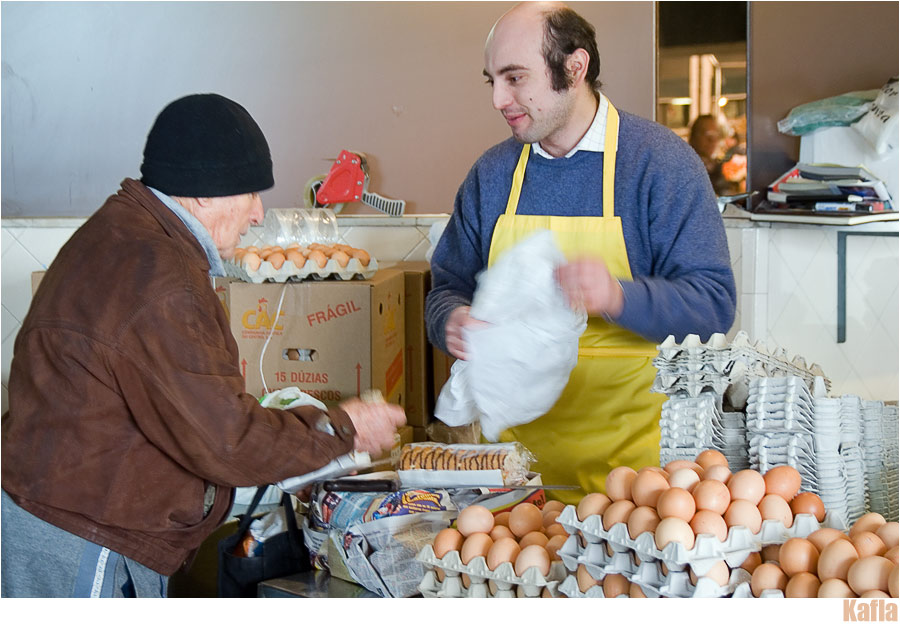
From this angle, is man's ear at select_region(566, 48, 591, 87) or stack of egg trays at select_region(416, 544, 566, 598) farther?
man's ear at select_region(566, 48, 591, 87)

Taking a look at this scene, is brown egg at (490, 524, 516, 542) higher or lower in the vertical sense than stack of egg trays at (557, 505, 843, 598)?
lower

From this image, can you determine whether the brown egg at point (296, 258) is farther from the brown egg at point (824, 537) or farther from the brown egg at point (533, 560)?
the brown egg at point (824, 537)

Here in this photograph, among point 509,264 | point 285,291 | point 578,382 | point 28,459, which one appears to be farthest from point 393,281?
point 28,459

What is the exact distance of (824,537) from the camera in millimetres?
1328

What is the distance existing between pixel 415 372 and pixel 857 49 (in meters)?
2.54

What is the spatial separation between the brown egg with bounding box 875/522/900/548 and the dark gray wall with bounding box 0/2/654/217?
311cm

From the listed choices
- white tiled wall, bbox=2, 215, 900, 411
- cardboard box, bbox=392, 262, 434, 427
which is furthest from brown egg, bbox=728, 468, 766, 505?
white tiled wall, bbox=2, 215, 900, 411

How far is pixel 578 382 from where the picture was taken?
7.63 feet

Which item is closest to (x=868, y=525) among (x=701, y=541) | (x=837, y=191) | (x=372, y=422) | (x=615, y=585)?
(x=701, y=541)

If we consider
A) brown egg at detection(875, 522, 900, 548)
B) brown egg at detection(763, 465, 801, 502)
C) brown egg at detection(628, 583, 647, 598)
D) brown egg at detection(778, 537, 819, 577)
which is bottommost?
brown egg at detection(628, 583, 647, 598)

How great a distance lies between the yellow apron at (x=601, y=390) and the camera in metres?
2.28

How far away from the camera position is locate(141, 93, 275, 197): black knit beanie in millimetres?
1656

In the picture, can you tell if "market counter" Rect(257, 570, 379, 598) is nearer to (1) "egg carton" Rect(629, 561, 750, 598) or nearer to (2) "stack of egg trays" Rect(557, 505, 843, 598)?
(2) "stack of egg trays" Rect(557, 505, 843, 598)

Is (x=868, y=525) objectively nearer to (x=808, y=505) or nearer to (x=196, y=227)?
(x=808, y=505)
